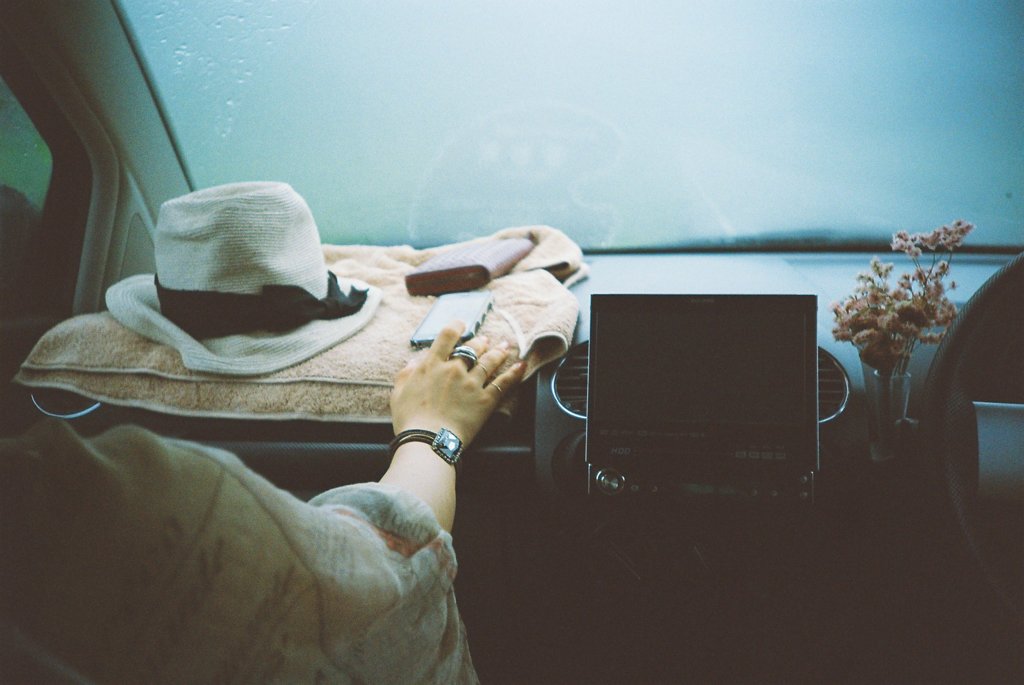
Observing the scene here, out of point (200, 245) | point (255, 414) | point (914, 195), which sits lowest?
point (255, 414)

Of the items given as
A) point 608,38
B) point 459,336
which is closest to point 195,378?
point 459,336

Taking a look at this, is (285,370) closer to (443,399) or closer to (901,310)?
(443,399)

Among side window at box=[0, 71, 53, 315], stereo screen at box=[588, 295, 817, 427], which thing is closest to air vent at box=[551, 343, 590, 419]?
stereo screen at box=[588, 295, 817, 427]

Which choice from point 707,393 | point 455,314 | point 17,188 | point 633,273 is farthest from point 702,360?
point 17,188

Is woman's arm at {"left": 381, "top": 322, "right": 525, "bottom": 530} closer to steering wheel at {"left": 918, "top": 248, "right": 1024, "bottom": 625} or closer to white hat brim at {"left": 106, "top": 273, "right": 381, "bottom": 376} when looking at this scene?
white hat brim at {"left": 106, "top": 273, "right": 381, "bottom": 376}

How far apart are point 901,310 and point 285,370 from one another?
0.87 metres

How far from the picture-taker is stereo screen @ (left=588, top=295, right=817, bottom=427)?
0.74m

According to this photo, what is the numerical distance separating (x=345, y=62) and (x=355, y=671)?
131cm

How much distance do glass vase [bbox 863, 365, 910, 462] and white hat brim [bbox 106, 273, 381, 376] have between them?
0.80m

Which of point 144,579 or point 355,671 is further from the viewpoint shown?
point 355,671

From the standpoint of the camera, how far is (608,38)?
1.29 metres

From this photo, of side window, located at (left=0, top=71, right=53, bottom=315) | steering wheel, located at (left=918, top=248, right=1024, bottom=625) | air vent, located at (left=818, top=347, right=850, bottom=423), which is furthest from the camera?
side window, located at (left=0, top=71, right=53, bottom=315)

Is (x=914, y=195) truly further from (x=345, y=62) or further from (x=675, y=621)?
(x=345, y=62)

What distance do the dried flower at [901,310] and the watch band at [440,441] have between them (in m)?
0.52
